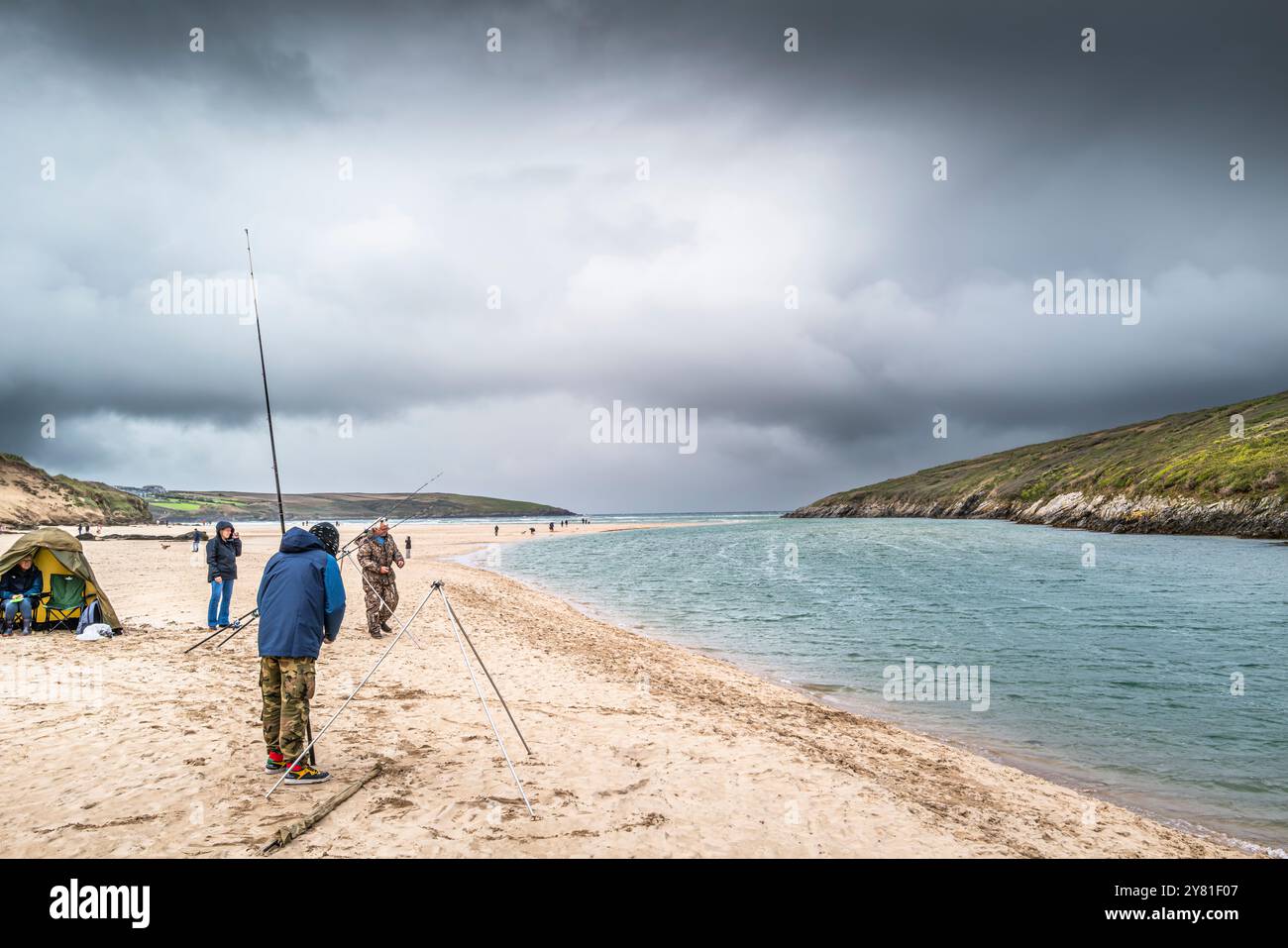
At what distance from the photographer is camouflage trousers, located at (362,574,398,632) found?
51.4 ft

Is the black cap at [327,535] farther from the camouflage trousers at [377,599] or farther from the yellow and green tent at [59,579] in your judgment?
the yellow and green tent at [59,579]

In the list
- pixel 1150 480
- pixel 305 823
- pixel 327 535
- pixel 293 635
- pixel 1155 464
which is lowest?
pixel 305 823

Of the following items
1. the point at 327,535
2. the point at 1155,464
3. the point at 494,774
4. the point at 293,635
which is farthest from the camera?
the point at 1155,464

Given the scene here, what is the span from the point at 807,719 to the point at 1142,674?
10595 mm

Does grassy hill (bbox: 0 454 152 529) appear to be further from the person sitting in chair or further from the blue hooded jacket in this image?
the blue hooded jacket

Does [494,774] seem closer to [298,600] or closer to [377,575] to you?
[298,600]

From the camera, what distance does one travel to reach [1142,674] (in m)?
15.6

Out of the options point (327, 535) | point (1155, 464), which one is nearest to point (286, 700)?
point (327, 535)

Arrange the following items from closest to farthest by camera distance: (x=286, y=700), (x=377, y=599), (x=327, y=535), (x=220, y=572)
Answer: (x=286, y=700) < (x=327, y=535) < (x=220, y=572) < (x=377, y=599)

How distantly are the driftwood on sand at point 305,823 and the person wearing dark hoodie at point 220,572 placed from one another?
10.6 m

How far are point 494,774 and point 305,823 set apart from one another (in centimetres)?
224

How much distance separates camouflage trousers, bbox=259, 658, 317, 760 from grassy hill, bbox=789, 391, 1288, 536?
76874 millimetres

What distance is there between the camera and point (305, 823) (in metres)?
5.55
